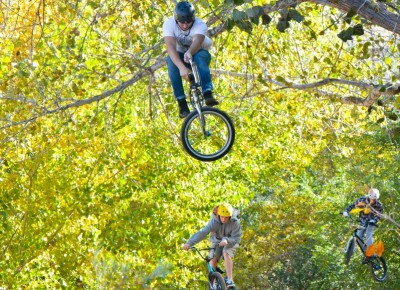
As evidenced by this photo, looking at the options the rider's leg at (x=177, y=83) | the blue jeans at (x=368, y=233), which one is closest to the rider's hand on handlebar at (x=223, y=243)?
the blue jeans at (x=368, y=233)

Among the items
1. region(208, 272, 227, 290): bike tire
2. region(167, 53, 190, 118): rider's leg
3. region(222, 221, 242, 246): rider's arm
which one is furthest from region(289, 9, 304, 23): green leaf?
region(208, 272, 227, 290): bike tire

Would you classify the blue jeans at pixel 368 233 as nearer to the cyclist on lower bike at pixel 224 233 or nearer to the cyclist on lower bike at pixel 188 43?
the cyclist on lower bike at pixel 224 233

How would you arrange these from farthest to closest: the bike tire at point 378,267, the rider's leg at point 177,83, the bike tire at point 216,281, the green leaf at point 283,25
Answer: the bike tire at point 378,267 → the bike tire at point 216,281 → the rider's leg at point 177,83 → the green leaf at point 283,25

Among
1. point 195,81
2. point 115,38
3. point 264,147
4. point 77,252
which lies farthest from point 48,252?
point 195,81

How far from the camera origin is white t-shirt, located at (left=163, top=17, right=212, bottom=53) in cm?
870

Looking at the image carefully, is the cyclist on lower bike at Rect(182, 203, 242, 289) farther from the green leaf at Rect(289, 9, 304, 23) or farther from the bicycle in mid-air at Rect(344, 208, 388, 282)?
the green leaf at Rect(289, 9, 304, 23)

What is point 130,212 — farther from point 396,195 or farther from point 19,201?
point 396,195

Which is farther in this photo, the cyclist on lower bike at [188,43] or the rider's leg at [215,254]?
the rider's leg at [215,254]

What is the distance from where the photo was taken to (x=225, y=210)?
1603 centimetres

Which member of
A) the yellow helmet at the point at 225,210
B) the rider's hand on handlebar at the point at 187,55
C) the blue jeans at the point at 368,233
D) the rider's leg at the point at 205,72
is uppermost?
the rider's hand on handlebar at the point at 187,55

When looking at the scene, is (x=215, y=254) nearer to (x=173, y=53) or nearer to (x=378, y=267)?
(x=378, y=267)

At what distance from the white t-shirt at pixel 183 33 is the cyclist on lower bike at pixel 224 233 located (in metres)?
7.30

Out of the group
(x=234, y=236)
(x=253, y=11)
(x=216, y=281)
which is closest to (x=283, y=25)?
(x=253, y=11)

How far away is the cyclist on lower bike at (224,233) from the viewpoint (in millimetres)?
16047
